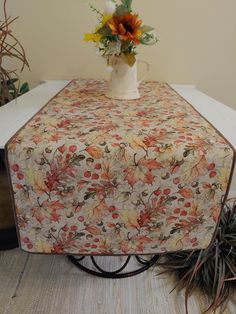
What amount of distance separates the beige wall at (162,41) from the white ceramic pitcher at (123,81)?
0.46m

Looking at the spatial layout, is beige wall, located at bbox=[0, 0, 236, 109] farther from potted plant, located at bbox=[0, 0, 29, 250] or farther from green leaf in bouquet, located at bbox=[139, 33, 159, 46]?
green leaf in bouquet, located at bbox=[139, 33, 159, 46]

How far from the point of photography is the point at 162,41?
159 centimetres

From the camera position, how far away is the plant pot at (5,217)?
129 cm

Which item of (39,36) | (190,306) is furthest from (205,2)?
(190,306)

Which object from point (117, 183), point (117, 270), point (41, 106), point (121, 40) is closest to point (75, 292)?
point (117, 270)

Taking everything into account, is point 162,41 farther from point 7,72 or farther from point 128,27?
point 7,72

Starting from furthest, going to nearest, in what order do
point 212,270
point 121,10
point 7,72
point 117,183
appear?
point 7,72 < point 212,270 < point 121,10 < point 117,183

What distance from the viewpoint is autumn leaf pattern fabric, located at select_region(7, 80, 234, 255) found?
756 millimetres

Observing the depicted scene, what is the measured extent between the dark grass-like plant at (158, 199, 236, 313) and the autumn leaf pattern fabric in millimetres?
421

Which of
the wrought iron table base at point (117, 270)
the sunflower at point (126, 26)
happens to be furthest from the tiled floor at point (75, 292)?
the sunflower at point (126, 26)

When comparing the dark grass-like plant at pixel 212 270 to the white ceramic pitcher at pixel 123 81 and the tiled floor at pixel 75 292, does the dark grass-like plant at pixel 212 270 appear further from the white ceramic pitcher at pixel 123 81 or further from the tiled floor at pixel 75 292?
the white ceramic pitcher at pixel 123 81

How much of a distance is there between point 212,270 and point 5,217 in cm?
107

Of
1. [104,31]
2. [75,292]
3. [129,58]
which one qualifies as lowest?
[75,292]

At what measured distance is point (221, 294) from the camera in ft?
3.93
